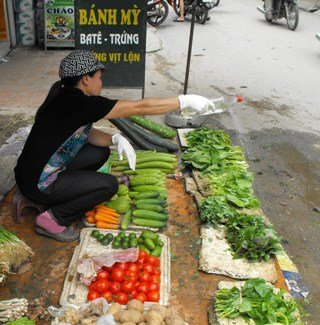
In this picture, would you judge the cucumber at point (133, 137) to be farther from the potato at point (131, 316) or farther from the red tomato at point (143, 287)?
the potato at point (131, 316)

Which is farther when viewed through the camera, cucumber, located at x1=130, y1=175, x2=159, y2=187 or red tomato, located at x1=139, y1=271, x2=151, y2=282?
cucumber, located at x1=130, y1=175, x2=159, y2=187

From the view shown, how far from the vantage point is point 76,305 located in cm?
316

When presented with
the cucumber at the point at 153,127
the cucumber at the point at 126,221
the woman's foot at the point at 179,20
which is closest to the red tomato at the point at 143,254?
the cucumber at the point at 126,221

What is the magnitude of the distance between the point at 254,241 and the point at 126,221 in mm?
1258

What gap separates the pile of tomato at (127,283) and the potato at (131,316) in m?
0.23

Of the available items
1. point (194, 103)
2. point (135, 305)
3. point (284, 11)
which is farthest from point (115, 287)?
point (284, 11)

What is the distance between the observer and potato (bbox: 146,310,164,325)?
2.85m

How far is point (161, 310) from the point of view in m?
2.98

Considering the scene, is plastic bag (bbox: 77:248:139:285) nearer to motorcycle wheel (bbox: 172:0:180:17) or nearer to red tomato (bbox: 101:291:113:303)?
red tomato (bbox: 101:291:113:303)

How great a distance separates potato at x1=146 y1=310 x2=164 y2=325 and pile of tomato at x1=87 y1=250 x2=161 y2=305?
0.81 feet

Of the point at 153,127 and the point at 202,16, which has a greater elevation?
the point at 153,127

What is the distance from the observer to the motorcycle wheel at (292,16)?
13.8 m

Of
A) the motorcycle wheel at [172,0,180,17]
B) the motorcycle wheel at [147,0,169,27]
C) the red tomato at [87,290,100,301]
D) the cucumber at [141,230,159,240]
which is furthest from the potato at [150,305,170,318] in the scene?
the motorcycle wheel at [172,0,180,17]

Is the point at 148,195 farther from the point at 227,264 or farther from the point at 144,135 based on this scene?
the point at 144,135
